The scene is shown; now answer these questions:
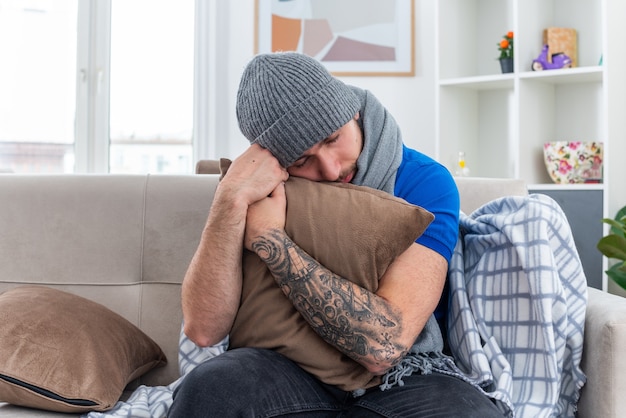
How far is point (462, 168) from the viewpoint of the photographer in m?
3.56

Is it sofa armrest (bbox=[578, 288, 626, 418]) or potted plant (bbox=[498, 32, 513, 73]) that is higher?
potted plant (bbox=[498, 32, 513, 73])

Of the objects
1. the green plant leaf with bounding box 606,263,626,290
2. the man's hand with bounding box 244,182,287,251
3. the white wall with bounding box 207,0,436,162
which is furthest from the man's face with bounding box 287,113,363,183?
the white wall with bounding box 207,0,436,162

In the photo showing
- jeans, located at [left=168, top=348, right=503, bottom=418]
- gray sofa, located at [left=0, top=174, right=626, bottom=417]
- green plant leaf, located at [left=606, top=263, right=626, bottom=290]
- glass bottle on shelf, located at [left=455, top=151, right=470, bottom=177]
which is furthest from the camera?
glass bottle on shelf, located at [left=455, top=151, right=470, bottom=177]

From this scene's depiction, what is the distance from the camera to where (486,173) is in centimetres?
373

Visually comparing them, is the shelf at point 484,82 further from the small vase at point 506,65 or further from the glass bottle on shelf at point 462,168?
the glass bottle on shelf at point 462,168

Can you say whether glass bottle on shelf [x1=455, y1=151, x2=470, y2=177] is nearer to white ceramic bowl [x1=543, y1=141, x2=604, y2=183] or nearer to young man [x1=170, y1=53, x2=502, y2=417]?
white ceramic bowl [x1=543, y1=141, x2=604, y2=183]

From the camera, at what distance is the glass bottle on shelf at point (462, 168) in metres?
3.52

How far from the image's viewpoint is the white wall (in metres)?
3.76

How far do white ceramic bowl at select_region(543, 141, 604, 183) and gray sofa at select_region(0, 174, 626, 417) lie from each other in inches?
50.0

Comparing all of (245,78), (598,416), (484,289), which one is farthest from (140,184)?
(598,416)

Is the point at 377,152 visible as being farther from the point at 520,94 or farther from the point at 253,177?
the point at 520,94

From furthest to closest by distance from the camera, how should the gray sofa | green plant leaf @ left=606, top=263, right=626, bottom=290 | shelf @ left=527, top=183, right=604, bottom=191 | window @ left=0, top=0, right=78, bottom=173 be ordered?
window @ left=0, top=0, right=78, bottom=173 → shelf @ left=527, top=183, right=604, bottom=191 → green plant leaf @ left=606, top=263, right=626, bottom=290 → the gray sofa

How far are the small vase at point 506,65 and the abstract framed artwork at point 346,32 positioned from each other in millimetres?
493

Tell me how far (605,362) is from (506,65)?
2.25 metres
